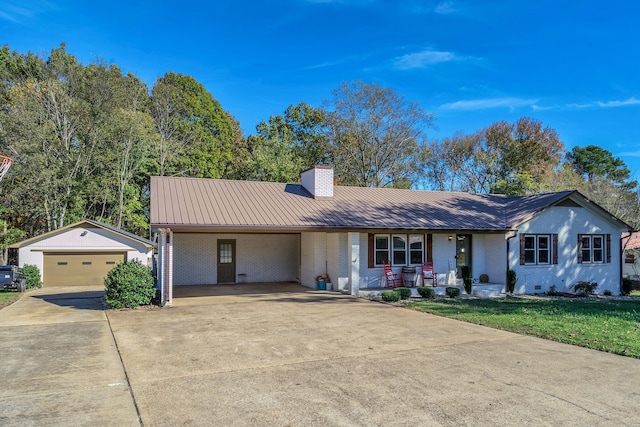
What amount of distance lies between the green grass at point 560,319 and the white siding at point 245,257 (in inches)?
307

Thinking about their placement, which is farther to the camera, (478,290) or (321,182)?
(321,182)

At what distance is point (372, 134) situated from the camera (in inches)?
1362

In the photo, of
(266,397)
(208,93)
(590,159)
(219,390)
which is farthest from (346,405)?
(590,159)

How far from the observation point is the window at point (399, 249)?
1709 centimetres

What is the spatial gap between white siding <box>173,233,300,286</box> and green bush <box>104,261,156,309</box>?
5.87 metres

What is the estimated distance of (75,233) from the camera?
69.5ft

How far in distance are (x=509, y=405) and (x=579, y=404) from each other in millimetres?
787

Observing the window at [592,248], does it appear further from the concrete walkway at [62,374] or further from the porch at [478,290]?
the concrete walkway at [62,374]

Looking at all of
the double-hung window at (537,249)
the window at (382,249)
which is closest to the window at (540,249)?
the double-hung window at (537,249)

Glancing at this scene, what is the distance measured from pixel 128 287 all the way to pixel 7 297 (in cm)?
723

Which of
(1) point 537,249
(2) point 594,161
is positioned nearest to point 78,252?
(1) point 537,249

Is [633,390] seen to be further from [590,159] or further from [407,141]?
[590,159]

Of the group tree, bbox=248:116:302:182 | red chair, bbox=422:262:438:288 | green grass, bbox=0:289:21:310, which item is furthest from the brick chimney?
tree, bbox=248:116:302:182

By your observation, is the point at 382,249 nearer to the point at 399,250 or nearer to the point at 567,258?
the point at 399,250
